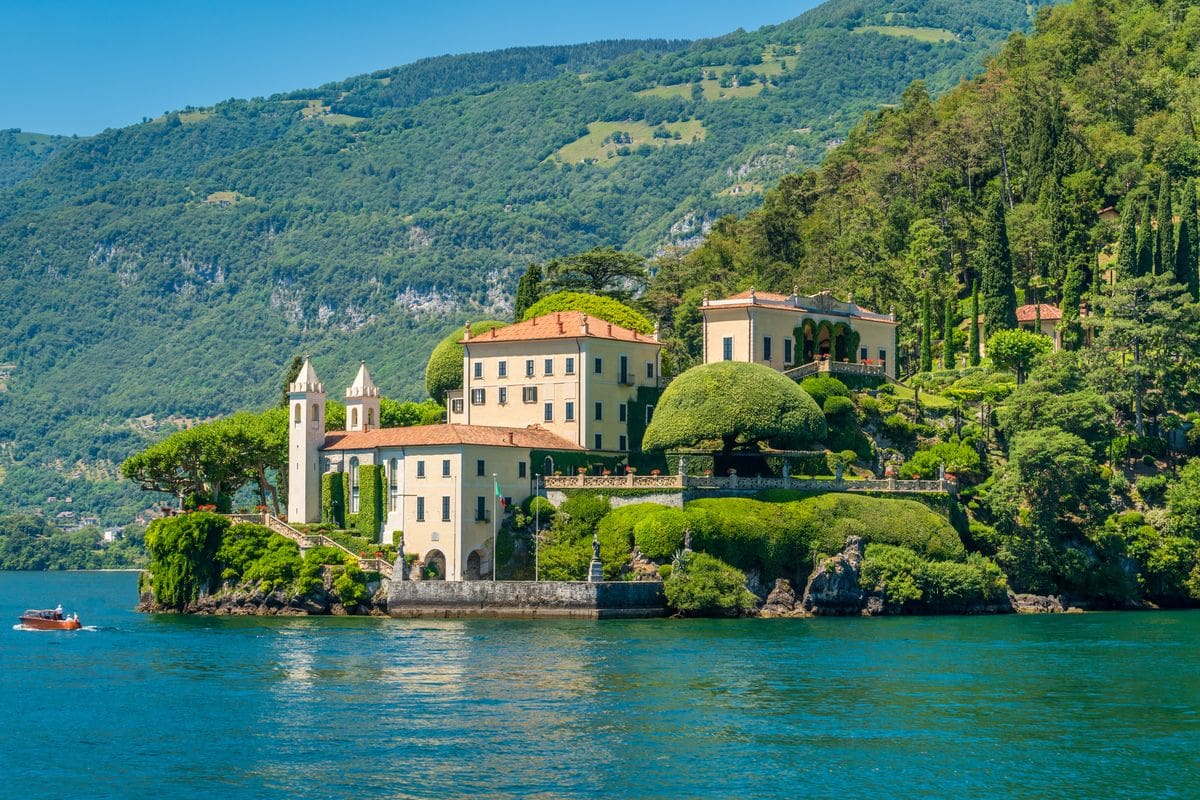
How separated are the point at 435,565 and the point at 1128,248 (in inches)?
2038

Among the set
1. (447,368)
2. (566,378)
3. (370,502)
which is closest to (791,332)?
(566,378)

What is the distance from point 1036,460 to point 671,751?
48677 millimetres

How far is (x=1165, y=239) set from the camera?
12000cm

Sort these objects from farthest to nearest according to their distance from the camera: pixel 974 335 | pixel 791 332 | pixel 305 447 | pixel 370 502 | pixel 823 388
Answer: pixel 974 335 < pixel 791 332 < pixel 823 388 < pixel 305 447 < pixel 370 502

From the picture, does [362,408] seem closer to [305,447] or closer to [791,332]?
[305,447]

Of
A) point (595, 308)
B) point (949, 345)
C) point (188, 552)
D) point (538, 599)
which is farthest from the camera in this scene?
point (949, 345)

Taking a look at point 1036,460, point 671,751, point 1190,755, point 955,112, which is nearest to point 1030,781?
point 1190,755

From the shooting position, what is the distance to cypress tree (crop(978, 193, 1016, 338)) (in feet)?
392

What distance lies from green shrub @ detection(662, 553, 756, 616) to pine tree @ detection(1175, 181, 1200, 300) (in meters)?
46.9

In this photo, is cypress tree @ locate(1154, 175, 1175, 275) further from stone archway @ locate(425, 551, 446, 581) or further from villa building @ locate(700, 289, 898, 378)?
stone archway @ locate(425, 551, 446, 581)

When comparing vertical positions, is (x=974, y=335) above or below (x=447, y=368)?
above

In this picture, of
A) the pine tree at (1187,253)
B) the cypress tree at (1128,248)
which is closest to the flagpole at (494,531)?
the cypress tree at (1128,248)

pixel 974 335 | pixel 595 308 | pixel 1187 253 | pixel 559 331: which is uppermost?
pixel 1187 253

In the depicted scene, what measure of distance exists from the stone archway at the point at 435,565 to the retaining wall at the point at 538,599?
4.15 meters
